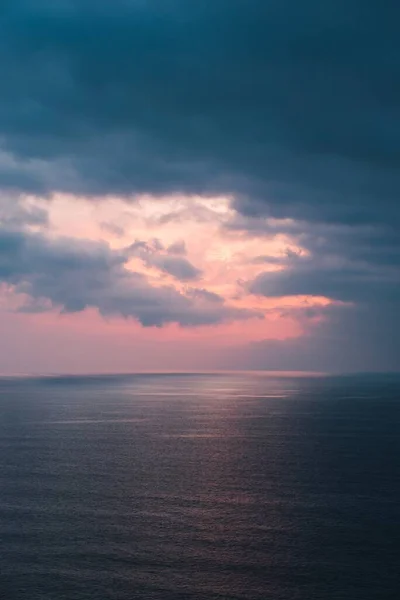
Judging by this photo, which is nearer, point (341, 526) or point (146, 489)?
point (341, 526)

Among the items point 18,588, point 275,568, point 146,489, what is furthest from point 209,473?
point 18,588

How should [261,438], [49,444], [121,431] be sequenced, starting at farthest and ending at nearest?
[121,431]
[261,438]
[49,444]

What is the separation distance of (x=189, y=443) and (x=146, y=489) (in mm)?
50585

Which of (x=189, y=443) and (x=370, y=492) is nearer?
(x=370, y=492)

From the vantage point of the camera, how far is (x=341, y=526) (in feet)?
241

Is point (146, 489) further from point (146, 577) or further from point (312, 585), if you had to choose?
point (312, 585)

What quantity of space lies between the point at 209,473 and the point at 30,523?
38135 millimetres

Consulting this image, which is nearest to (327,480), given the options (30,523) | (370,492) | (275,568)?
(370,492)

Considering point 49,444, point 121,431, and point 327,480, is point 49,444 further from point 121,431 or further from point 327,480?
point 327,480

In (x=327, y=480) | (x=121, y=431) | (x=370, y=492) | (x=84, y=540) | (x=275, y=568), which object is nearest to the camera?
(x=275, y=568)

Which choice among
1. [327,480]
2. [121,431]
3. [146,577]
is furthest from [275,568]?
[121,431]

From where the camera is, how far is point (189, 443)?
14150 centimetres

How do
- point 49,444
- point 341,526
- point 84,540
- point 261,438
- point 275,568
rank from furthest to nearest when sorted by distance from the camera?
point 261,438 → point 49,444 → point 341,526 → point 84,540 → point 275,568

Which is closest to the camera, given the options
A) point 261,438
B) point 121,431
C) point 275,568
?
point 275,568
